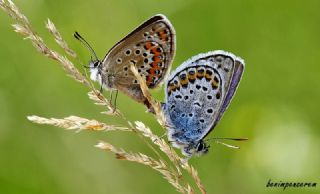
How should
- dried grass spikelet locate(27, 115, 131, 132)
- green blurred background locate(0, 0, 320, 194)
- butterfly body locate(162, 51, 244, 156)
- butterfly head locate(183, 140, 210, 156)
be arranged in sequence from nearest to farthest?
1. dried grass spikelet locate(27, 115, 131, 132)
2. butterfly head locate(183, 140, 210, 156)
3. butterfly body locate(162, 51, 244, 156)
4. green blurred background locate(0, 0, 320, 194)

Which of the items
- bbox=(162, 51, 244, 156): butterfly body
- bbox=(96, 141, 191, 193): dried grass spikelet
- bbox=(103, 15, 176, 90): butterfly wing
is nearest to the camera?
bbox=(96, 141, 191, 193): dried grass spikelet

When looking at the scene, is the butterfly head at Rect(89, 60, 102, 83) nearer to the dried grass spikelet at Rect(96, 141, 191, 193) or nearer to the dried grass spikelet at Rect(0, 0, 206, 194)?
the dried grass spikelet at Rect(0, 0, 206, 194)

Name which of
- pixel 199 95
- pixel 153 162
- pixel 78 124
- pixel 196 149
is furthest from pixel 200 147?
pixel 78 124

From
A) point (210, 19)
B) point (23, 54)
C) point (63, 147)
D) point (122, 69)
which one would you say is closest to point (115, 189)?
point (63, 147)

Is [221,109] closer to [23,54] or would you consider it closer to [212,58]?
[212,58]

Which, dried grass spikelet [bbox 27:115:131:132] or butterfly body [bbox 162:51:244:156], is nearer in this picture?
dried grass spikelet [bbox 27:115:131:132]

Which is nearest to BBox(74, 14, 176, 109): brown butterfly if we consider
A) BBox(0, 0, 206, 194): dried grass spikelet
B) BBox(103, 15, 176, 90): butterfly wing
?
BBox(103, 15, 176, 90): butterfly wing

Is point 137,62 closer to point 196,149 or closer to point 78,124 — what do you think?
point 196,149
